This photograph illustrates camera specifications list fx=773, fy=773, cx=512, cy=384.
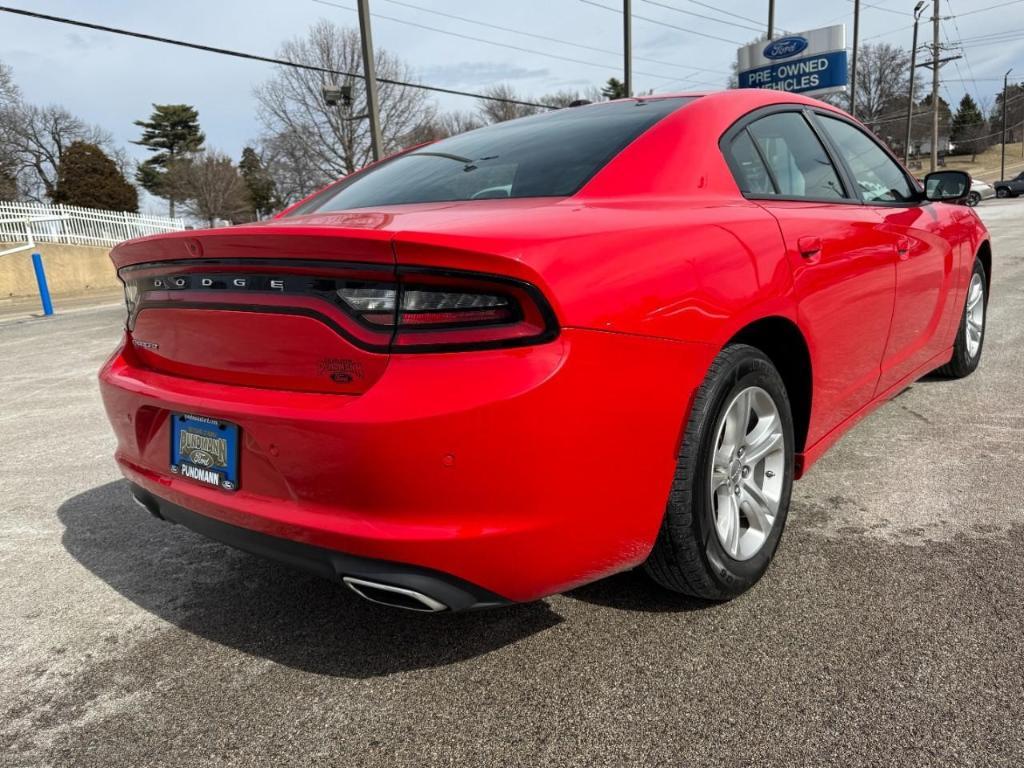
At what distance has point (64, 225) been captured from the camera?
21.5 metres

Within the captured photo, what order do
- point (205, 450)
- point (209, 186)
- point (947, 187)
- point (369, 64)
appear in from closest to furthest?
point (205, 450) → point (947, 187) → point (369, 64) → point (209, 186)

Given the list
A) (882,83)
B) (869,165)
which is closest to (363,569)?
(869,165)

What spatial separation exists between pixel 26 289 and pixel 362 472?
847 inches

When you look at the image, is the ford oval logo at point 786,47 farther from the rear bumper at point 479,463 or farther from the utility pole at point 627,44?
the rear bumper at point 479,463

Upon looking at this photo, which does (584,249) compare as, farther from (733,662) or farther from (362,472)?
(733,662)

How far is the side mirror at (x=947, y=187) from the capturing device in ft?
12.8

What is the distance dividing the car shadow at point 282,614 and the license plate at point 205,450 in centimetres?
26

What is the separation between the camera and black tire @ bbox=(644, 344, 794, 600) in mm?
2002

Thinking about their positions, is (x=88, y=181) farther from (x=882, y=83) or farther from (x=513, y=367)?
(x=882, y=83)

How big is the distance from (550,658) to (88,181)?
4355 cm

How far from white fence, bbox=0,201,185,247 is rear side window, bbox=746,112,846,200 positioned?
18.9m

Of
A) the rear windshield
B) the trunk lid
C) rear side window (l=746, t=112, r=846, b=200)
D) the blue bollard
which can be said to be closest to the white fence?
the blue bollard

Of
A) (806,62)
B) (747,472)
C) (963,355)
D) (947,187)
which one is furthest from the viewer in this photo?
(806,62)

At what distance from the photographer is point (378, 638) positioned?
221cm
